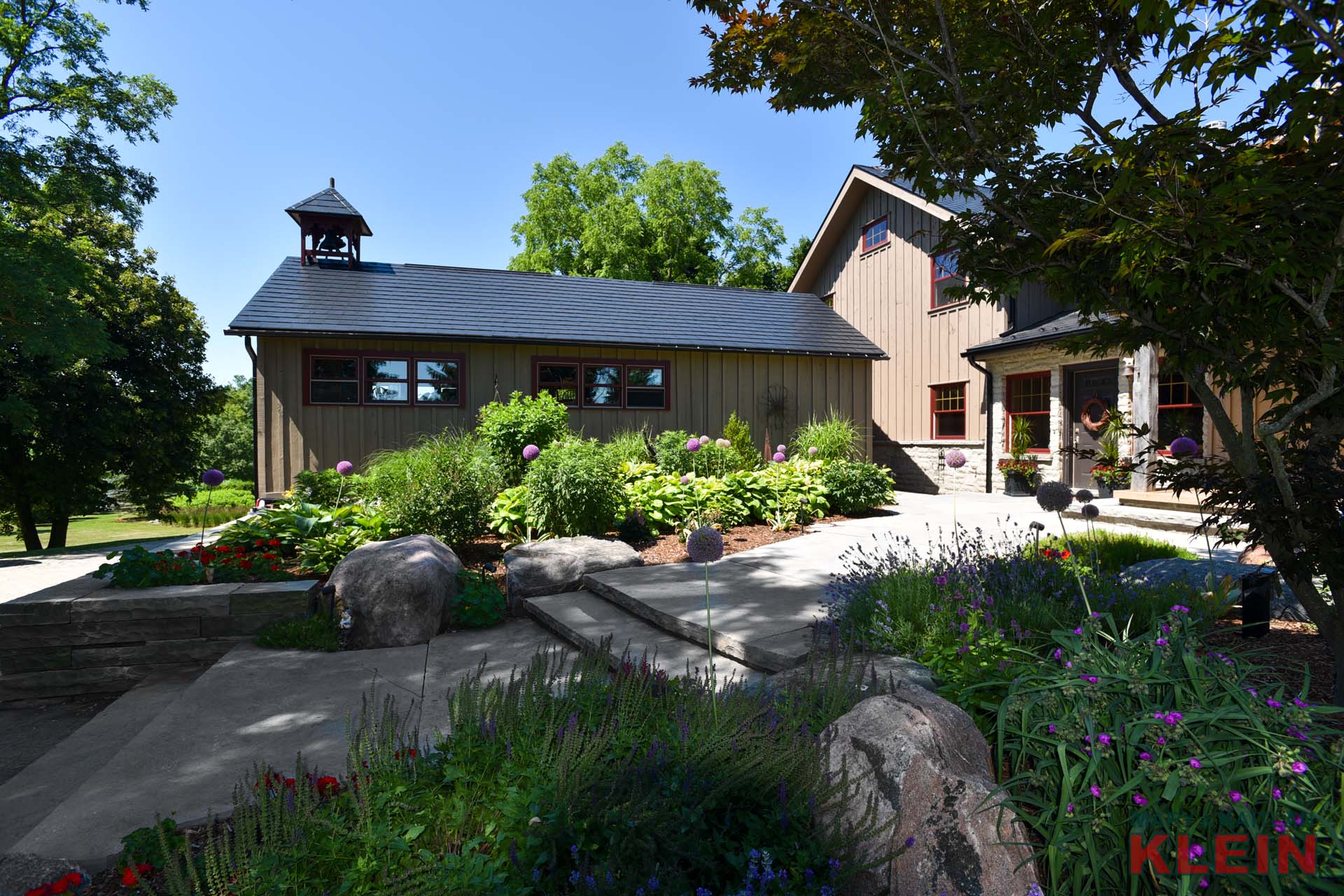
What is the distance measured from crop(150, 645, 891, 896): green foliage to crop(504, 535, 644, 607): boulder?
10.3 feet

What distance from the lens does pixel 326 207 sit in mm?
12820

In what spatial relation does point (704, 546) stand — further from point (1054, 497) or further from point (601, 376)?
point (601, 376)

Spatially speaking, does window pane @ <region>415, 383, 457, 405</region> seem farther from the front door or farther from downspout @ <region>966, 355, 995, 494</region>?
the front door

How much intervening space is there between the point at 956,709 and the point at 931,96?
9.72ft

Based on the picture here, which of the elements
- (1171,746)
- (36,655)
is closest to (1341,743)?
(1171,746)

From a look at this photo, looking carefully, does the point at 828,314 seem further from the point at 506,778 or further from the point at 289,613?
the point at 506,778

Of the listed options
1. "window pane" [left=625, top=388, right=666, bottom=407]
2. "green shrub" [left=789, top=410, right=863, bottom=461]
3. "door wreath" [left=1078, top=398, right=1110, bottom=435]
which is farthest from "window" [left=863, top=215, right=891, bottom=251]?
"window pane" [left=625, top=388, right=666, bottom=407]

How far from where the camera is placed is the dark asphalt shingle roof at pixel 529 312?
11.2 metres

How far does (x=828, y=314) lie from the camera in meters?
15.9

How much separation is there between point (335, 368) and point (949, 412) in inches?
465

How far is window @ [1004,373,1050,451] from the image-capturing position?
11.6 metres

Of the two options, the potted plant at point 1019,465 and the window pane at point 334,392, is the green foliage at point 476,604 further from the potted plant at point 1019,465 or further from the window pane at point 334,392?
the potted plant at point 1019,465

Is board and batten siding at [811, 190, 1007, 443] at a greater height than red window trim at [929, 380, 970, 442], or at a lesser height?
greater

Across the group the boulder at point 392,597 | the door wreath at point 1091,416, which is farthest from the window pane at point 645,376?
the boulder at point 392,597
